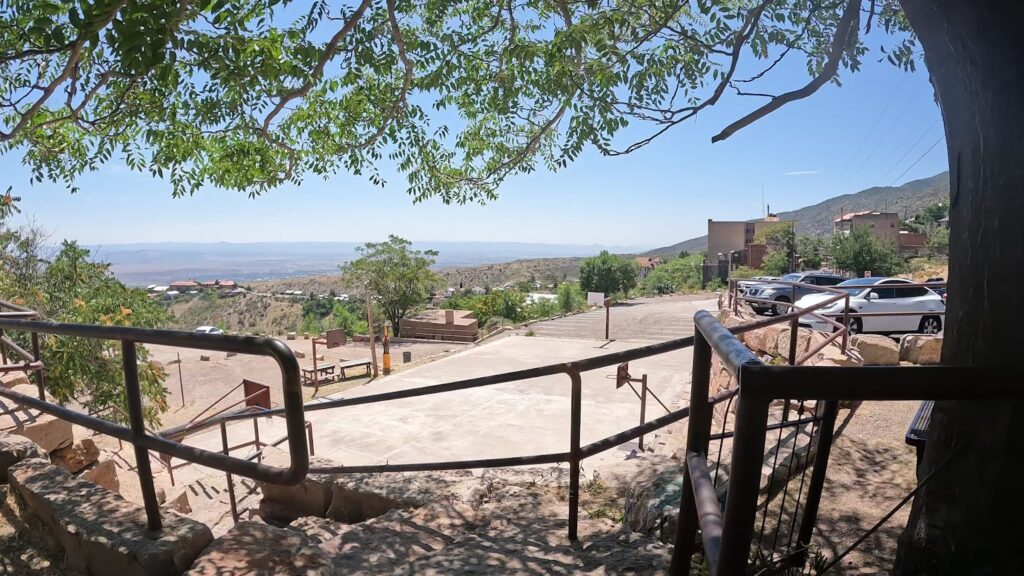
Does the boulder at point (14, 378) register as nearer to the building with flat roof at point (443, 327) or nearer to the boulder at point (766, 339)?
the boulder at point (766, 339)

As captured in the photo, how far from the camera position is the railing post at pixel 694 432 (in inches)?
60.9

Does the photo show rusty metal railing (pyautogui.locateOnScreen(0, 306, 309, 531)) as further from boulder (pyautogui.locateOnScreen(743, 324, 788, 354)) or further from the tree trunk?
boulder (pyautogui.locateOnScreen(743, 324, 788, 354))

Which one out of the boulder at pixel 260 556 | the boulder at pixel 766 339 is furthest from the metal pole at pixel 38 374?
the boulder at pixel 766 339

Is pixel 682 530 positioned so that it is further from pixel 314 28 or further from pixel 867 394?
pixel 314 28

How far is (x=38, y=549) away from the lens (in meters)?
2.45

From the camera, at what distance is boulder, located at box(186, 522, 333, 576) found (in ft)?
6.52

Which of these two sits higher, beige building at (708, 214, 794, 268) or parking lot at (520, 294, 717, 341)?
beige building at (708, 214, 794, 268)

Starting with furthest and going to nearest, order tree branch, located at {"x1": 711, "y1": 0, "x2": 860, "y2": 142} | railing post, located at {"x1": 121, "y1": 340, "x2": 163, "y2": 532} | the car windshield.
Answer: the car windshield → tree branch, located at {"x1": 711, "y1": 0, "x2": 860, "y2": 142} → railing post, located at {"x1": 121, "y1": 340, "x2": 163, "y2": 532}

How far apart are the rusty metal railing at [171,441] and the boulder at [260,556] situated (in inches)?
11.1

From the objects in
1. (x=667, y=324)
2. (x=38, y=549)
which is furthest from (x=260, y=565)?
(x=667, y=324)

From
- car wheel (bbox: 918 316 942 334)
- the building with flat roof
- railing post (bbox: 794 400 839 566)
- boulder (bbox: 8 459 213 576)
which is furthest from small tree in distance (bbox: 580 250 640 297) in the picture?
railing post (bbox: 794 400 839 566)

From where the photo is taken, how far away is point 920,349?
24.1 ft

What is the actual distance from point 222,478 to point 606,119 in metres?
8.27

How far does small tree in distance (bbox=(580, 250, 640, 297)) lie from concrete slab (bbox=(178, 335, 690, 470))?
33.5 metres
